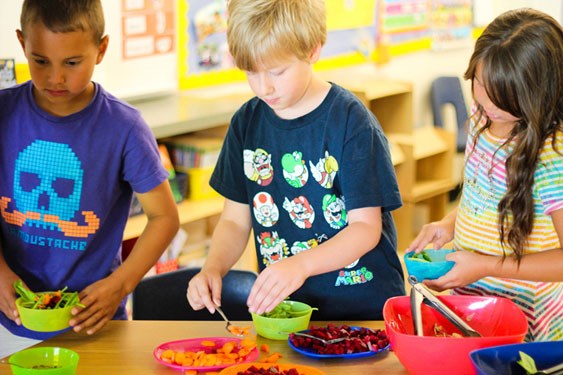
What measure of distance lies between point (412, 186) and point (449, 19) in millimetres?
1667

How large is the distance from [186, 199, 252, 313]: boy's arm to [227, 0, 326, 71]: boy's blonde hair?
0.42 meters

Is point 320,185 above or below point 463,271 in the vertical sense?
above

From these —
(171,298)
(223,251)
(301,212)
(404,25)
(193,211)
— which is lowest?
(193,211)

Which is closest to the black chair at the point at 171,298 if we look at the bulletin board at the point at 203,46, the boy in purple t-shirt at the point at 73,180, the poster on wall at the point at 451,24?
the boy in purple t-shirt at the point at 73,180

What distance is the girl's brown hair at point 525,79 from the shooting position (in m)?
1.59

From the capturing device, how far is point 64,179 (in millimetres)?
1930

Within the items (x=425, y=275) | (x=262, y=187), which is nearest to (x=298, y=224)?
(x=262, y=187)

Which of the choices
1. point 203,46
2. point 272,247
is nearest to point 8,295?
point 272,247

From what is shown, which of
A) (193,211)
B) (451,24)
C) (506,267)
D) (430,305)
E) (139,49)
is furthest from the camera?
(451,24)

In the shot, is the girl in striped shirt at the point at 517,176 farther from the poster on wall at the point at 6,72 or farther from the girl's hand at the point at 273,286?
the poster on wall at the point at 6,72

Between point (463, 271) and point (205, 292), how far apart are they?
0.51 meters

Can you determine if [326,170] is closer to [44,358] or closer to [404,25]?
[44,358]

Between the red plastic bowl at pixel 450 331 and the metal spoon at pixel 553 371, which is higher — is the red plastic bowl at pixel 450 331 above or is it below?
below

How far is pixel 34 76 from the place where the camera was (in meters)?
1.85
